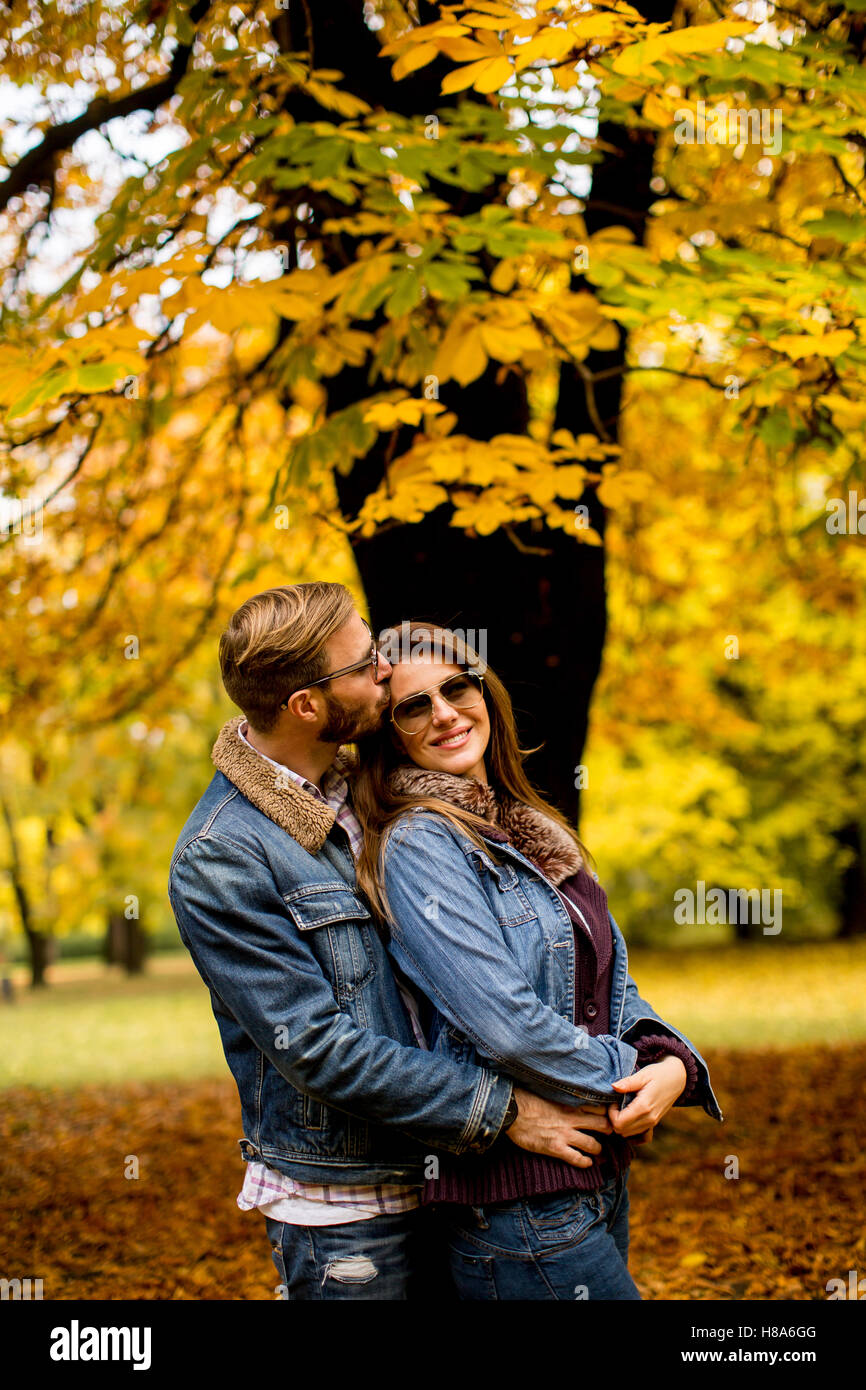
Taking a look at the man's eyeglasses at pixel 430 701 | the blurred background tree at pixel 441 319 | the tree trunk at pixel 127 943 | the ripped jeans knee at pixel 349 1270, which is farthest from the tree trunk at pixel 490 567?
the tree trunk at pixel 127 943

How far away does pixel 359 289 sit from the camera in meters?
3.41

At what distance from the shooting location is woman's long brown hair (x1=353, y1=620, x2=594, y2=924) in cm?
239

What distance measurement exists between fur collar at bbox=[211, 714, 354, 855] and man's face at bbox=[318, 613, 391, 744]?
0.16 meters

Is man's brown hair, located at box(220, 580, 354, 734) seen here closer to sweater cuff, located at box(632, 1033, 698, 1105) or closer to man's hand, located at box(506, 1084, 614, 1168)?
man's hand, located at box(506, 1084, 614, 1168)

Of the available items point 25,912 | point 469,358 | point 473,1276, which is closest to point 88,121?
point 469,358

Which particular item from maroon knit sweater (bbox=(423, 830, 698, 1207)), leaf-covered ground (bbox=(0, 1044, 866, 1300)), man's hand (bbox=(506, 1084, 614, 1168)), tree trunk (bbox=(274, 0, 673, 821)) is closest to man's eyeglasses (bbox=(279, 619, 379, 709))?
maroon knit sweater (bbox=(423, 830, 698, 1207))

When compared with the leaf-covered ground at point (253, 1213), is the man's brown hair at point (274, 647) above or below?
above

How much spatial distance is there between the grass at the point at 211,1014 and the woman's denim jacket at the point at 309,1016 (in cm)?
786

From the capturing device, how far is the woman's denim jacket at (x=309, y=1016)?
2168mm

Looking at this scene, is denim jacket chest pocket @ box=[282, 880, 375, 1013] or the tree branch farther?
the tree branch

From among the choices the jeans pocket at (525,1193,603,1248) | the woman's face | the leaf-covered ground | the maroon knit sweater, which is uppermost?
the woman's face

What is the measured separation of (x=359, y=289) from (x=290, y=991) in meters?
2.24

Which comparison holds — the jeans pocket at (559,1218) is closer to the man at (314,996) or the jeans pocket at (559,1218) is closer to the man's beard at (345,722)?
the man at (314,996)

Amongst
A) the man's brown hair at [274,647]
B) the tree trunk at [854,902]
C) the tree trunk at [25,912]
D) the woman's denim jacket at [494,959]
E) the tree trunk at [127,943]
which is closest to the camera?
the woman's denim jacket at [494,959]
